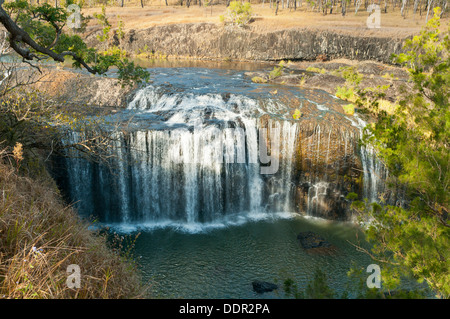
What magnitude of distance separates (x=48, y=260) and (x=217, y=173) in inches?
460

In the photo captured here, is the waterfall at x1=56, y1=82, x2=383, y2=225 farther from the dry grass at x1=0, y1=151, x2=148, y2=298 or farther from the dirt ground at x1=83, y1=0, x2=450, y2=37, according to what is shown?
the dirt ground at x1=83, y1=0, x2=450, y2=37

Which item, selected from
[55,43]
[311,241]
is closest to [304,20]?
[311,241]

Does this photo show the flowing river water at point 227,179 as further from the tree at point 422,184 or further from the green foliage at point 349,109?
the tree at point 422,184

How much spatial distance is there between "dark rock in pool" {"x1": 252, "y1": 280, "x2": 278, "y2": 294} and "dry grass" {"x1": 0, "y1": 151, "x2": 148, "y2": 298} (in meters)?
5.67

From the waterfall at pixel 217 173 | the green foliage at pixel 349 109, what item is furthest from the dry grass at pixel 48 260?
the green foliage at pixel 349 109

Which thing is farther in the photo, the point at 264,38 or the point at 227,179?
the point at 264,38

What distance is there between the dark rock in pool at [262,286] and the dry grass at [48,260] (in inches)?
223

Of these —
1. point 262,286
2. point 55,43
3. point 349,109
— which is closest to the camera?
point 55,43

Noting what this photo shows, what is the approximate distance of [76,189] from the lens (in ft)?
50.6

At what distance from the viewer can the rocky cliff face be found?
134 feet

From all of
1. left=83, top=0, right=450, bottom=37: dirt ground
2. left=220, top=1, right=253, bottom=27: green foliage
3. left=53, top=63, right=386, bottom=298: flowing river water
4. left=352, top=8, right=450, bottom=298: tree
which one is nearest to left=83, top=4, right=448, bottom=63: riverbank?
left=83, top=0, right=450, bottom=37: dirt ground

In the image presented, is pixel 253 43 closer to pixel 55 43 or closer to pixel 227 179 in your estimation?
pixel 227 179

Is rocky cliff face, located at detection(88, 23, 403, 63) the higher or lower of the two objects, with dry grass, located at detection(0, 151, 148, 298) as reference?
higher

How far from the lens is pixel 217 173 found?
16344 mm
